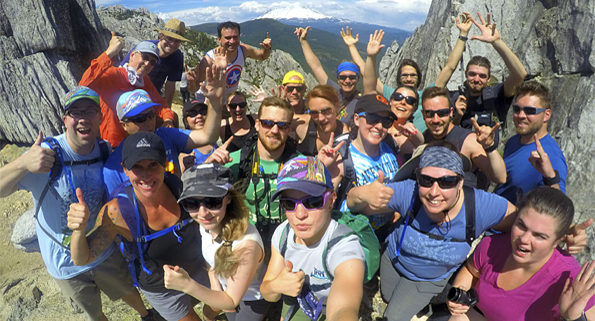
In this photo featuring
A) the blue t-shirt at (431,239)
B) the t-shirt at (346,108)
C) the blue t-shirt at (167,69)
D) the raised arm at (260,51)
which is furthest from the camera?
the raised arm at (260,51)

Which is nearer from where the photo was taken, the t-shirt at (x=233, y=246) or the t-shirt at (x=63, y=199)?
the t-shirt at (x=233, y=246)

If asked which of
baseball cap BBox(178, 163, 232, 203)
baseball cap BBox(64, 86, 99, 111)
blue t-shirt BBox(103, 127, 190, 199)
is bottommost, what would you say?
blue t-shirt BBox(103, 127, 190, 199)

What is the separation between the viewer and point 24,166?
152 inches

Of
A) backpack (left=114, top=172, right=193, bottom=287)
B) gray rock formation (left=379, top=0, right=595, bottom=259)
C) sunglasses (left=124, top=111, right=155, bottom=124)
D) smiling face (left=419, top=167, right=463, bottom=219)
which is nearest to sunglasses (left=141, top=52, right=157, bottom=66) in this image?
sunglasses (left=124, top=111, right=155, bottom=124)

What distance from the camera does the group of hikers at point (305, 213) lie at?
3.47m

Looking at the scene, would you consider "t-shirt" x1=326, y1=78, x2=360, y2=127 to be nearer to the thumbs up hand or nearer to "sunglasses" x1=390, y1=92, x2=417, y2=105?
"sunglasses" x1=390, y1=92, x2=417, y2=105

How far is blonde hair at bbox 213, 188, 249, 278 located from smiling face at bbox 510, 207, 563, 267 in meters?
3.11

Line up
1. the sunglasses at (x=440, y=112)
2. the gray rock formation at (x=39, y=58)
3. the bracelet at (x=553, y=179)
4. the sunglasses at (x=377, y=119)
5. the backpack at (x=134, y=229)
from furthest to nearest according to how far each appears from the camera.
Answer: the gray rock formation at (x=39, y=58) → the sunglasses at (x=440, y=112) → the sunglasses at (x=377, y=119) → the bracelet at (x=553, y=179) → the backpack at (x=134, y=229)

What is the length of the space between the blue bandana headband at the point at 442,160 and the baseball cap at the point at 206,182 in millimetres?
2509

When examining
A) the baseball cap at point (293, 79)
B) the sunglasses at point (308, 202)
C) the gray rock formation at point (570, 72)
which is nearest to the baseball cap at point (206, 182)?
the sunglasses at point (308, 202)

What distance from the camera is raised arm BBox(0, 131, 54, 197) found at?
3756 mm

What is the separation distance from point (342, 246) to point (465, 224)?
1.88m

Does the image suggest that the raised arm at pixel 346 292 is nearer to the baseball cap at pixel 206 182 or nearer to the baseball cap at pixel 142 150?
the baseball cap at pixel 206 182

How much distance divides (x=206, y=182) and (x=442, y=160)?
2.90 m
